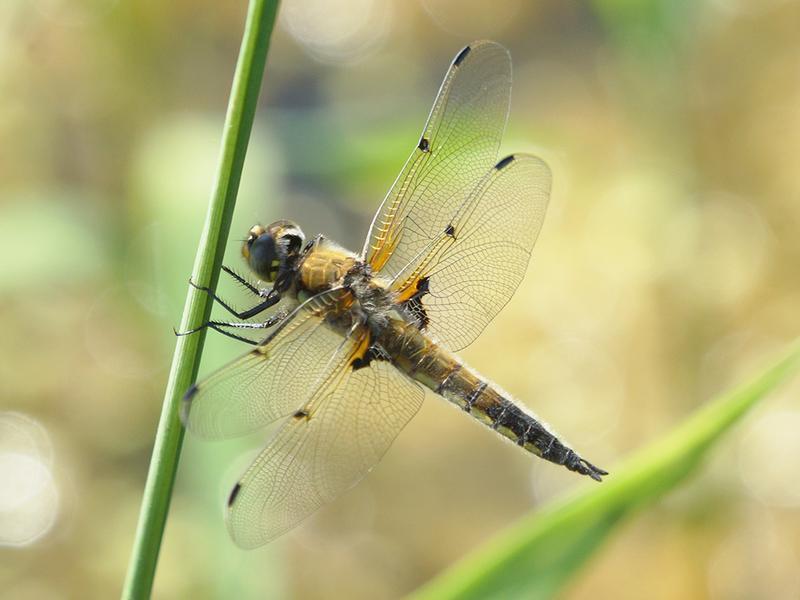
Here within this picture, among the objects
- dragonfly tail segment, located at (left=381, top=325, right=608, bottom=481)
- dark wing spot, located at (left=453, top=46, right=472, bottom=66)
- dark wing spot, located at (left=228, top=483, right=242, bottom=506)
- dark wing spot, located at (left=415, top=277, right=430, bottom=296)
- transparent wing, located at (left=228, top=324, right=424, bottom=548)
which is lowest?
dark wing spot, located at (left=228, top=483, right=242, bottom=506)

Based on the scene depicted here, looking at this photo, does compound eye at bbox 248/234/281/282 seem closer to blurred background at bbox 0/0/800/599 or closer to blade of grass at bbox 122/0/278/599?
blurred background at bbox 0/0/800/599

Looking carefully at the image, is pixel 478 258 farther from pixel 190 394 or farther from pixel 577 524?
pixel 190 394

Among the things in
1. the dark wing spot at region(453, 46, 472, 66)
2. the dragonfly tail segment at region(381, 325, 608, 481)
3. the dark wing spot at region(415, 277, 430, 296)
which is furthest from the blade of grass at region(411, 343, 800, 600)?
the dark wing spot at region(453, 46, 472, 66)

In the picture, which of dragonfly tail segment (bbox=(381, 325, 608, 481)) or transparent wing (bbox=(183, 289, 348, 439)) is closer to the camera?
transparent wing (bbox=(183, 289, 348, 439))

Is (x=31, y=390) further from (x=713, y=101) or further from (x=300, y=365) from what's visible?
(x=713, y=101)

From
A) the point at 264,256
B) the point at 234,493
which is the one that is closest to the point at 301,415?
the point at 234,493

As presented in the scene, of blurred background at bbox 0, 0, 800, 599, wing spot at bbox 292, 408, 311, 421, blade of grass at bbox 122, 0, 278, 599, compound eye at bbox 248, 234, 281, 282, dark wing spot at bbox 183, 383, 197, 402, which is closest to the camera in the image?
blade of grass at bbox 122, 0, 278, 599

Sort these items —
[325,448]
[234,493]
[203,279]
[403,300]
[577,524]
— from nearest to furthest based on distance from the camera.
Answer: [203,279] → [577,524] → [234,493] → [325,448] → [403,300]
